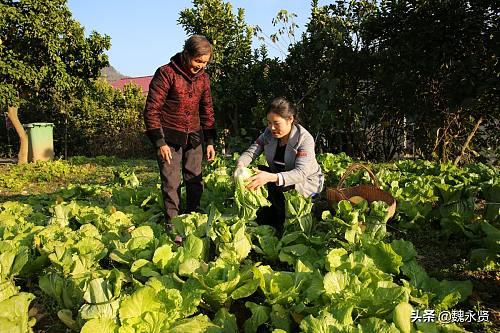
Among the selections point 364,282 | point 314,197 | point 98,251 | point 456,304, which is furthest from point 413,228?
point 98,251

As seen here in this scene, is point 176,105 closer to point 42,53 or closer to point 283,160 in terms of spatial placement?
point 283,160

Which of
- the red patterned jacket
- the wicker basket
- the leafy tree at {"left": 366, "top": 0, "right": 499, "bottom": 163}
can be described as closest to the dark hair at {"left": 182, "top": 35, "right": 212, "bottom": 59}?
the red patterned jacket

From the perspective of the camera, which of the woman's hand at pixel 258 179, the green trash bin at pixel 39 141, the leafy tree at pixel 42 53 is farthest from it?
the green trash bin at pixel 39 141

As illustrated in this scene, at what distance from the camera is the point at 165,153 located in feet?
10.4

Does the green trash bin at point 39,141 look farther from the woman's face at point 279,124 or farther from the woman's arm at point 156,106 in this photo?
the woman's face at point 279,124

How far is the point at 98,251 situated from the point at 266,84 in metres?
7.45

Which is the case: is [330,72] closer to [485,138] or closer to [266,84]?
[266,84]

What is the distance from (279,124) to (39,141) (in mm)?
9486

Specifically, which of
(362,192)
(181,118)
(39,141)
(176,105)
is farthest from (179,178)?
(39,141)

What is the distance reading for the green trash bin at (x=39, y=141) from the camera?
10.7 m

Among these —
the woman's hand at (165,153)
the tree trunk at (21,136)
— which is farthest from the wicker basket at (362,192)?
the tree trunk at (21,136)

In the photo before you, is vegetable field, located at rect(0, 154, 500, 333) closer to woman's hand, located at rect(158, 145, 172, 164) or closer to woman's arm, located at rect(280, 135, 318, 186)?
woman's arm, located at rect(280, 135, 318, 186)

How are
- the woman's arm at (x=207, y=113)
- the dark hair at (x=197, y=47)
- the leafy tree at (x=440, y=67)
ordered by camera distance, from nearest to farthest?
the dark hair at (x=197, y=47)
the woman's arm at (x=207, y=113)
the leafy tree at (x=440, y=67)

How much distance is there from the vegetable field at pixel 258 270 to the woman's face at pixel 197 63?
0.98m
